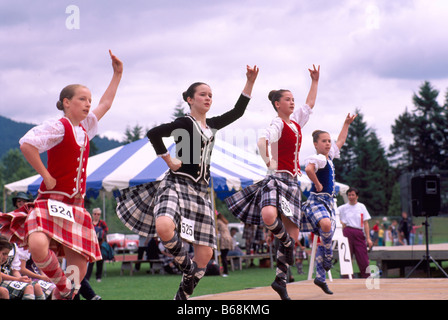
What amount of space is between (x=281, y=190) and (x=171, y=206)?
5.63 feet

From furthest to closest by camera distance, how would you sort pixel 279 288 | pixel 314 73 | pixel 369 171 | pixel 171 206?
1. pixel 369 171
2. pixel 314 73
3. pixel 279 288
4. pixel 171 206

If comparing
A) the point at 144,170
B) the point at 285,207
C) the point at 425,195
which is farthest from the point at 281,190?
the point at 144,170

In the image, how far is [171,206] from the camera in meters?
5.02

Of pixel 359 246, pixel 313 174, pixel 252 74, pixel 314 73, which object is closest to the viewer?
pixel 252 74

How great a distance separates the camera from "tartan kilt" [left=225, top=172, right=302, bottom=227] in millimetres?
6355

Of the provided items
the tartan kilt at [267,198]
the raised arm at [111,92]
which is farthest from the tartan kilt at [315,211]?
the raised arm at [111,92]

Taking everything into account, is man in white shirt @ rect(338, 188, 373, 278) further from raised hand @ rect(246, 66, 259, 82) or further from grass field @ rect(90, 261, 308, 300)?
raised hand @ rect(246, 66, 259, 82)

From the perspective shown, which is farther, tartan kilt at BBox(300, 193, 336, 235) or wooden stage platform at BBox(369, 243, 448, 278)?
wooden stage platform at BBox(369, 243, 448, 278)

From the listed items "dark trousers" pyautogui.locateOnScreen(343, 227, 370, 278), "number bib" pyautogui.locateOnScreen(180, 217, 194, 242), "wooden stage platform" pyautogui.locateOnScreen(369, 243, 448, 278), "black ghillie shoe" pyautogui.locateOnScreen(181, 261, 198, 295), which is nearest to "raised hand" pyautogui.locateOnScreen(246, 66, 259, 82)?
"number bib" pyautogui.locateOnScreen(180, 217, 194, 242)

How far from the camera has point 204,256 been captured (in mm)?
5316

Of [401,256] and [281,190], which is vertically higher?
[281,190]

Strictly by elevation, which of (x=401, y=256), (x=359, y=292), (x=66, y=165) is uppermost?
(x=66, y=165)

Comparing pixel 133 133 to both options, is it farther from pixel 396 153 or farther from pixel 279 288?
pixel 279 288
